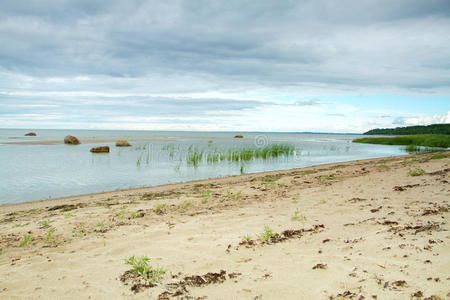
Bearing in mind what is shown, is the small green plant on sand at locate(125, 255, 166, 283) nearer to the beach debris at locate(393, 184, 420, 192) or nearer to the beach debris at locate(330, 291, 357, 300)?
the beach debris at locate(330, 291, 357, 300)

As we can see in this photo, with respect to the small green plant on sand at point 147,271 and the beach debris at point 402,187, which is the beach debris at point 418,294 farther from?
the beach debris at point 402,187

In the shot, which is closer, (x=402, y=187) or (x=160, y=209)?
(x=160, y=209)

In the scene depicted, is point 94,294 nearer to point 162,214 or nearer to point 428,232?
point 162,214

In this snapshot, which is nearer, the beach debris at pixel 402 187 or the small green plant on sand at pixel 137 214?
the small green plant on sand at pixel 137 214

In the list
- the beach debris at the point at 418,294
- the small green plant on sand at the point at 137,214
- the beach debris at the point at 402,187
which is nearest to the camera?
the beach debris at the point at 418,294

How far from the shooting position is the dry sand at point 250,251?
3227 mm

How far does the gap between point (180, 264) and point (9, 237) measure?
422 cm

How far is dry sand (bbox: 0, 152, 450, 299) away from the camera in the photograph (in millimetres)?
3227

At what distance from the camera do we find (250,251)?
4.36 m

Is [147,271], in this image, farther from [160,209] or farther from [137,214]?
[160,209]

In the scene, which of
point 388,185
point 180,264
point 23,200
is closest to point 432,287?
point 180,264

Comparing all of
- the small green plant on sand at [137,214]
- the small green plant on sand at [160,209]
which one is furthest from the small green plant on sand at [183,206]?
the small green plant on sand at [137,214]

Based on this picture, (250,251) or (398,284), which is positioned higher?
(398,284)

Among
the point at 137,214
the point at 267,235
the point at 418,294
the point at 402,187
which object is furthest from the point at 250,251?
the point at 402,187
